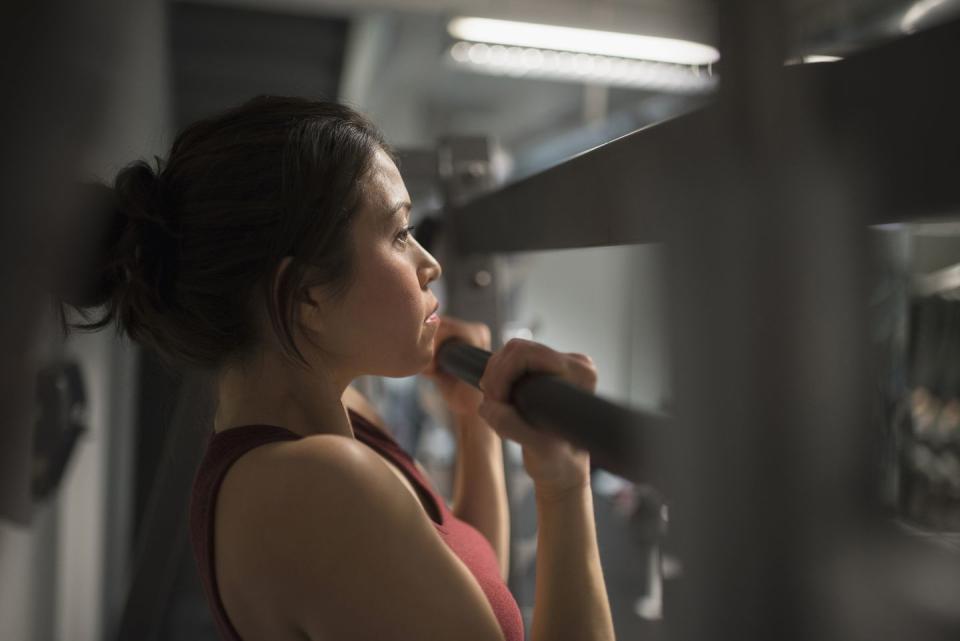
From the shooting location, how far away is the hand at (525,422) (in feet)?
1.73

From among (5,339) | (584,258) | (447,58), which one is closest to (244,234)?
(5,339)

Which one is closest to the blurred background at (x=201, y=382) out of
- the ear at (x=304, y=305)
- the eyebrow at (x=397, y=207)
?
the eyebrow at (x=397, y=207)

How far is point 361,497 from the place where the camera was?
0.51m

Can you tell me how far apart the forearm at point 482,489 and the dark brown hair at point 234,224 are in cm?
37

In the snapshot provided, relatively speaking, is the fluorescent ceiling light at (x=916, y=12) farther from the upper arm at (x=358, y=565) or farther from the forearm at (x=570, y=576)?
the upper arm at (x=358, y=565)

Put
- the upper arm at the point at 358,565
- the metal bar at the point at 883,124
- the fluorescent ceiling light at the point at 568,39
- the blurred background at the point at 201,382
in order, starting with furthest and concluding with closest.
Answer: the fluorescent ceiling light at the point at 568,39
the upper arm at the point at 358,565
the blurred background at the point at 201,382
the metal bar at the point at 883,124

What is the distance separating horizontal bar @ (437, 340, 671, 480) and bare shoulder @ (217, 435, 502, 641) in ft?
0.42

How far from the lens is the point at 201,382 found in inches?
31.6

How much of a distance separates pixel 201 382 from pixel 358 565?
0.40 metres

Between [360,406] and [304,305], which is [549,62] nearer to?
[360,406]

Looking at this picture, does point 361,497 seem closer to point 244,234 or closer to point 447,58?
point 244,234

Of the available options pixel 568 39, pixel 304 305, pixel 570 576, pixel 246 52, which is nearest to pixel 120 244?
pixel 304 305

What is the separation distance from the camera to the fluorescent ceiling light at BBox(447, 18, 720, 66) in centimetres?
218

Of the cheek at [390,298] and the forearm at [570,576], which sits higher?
the cheek at [390,298]
